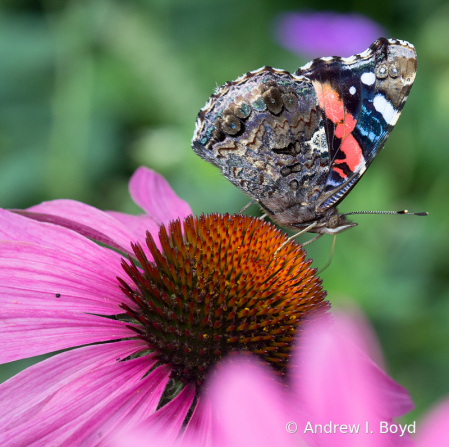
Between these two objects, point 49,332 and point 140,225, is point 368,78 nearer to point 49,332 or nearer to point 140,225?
point 140,225

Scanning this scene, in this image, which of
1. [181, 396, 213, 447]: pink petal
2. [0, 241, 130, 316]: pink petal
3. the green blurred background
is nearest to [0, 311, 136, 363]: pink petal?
[0, 241, 130, 316]: pink petal

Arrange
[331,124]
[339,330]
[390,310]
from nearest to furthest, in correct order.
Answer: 1. [339,330]
2. [331,124]
3. [390,310]

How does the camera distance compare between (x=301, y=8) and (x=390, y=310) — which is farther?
(x=301, y=8)

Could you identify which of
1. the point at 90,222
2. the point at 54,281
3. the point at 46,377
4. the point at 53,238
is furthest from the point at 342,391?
the point at 90,222

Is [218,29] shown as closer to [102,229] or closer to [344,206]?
[344,206]

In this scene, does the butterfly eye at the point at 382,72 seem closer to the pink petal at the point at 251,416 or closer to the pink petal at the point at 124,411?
the pink petal at the point at 124,411

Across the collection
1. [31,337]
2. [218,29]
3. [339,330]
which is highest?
[218,29]

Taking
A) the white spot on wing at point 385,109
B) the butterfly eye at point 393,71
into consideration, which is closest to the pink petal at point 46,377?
the white spot on wing at point 385,109

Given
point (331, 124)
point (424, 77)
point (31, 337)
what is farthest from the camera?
point (424, 77)

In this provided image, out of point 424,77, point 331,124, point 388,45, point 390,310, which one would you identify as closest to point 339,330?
point 331,124
